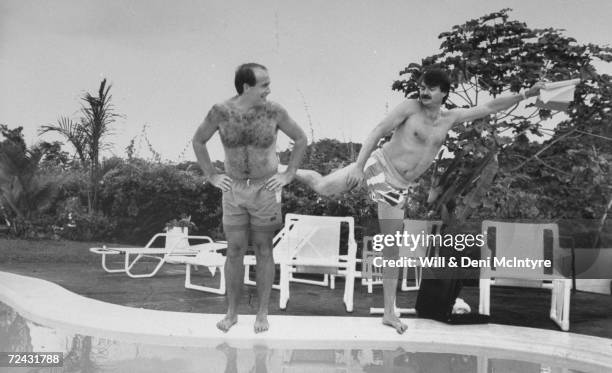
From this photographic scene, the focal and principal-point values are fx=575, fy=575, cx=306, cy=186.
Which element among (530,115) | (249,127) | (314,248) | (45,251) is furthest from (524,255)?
(45,251)

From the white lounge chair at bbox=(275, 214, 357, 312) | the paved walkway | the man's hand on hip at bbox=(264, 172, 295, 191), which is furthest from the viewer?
the white lounge chair at bbox=(275, 214, 357, 312)

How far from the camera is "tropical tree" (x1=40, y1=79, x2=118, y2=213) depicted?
12.2 metres

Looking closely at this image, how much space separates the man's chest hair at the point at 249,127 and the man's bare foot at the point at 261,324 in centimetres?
122

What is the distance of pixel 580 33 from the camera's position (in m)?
7.34

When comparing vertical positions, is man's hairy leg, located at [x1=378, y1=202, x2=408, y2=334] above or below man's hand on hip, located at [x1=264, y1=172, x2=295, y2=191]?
below

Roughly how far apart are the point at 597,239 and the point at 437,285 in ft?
12.0

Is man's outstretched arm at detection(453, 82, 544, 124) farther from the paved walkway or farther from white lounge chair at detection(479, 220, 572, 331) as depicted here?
the paved walkway

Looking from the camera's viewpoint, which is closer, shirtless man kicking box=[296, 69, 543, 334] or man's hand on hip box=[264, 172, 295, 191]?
man's hand on hip box=[264, 172, 295, 191]

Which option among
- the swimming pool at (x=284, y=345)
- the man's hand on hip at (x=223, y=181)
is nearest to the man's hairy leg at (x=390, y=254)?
the swimming pool at (x=284, y=345)

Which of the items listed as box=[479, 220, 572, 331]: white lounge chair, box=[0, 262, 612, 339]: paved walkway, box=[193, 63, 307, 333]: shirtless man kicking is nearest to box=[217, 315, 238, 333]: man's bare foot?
box=[193, 63, 307, 333]: shirtless man kicking

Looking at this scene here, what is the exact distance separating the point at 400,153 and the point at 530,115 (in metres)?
3.35

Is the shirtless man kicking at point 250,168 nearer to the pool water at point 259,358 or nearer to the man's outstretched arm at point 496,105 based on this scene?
the pool water at point 259,358

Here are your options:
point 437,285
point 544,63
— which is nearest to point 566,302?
point 437,285

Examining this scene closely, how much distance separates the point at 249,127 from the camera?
3.80 meters
